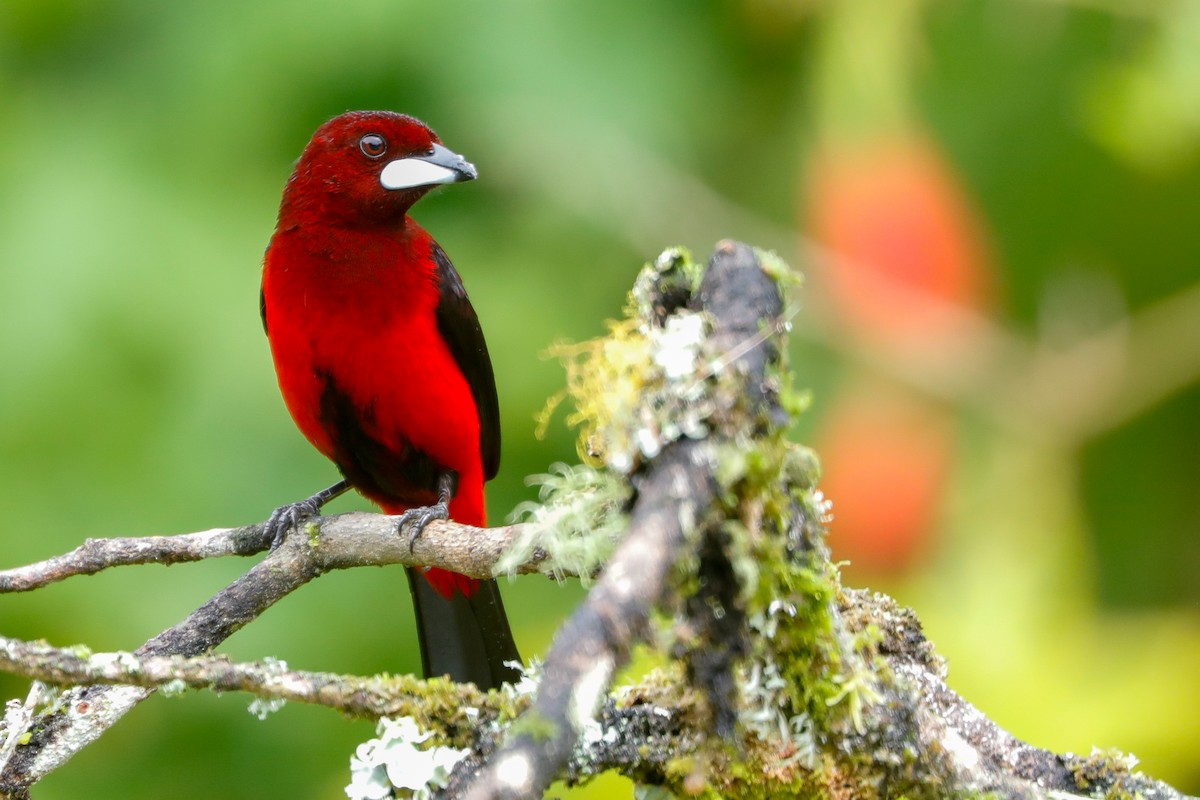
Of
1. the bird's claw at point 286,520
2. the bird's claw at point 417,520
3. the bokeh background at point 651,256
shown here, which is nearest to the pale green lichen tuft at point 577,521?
the bird's claw at point 417,520

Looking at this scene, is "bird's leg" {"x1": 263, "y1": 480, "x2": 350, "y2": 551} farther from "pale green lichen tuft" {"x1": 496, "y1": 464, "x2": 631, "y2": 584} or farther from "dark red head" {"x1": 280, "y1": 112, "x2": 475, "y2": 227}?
"pale green lichen tuft" {"x1": 496, "y1": 464, "x2": 631, "y2": 584}

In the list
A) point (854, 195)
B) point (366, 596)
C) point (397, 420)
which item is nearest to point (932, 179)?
point (854, 195)

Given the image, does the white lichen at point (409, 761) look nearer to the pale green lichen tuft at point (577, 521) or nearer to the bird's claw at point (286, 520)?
the pale green lichen tuft at point (577, 521)

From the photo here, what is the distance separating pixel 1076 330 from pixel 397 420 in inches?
89.1

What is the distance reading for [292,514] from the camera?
2961 millimetres

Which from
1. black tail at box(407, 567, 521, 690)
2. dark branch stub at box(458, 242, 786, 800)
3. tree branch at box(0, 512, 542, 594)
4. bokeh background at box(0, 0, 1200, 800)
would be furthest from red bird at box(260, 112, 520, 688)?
dark branch stub at box(458, 242, 786, 800)

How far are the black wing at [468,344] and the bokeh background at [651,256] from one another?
2.72 ft

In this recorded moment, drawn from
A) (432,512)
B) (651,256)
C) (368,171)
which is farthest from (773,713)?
(651,256)

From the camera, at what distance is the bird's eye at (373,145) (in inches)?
133

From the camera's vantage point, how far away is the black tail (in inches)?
127

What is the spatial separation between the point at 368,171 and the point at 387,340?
1.49ft

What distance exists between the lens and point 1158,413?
451 centimetres

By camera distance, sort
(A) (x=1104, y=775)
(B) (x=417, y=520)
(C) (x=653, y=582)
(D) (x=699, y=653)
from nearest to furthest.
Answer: (C) (x=653, y=582), (D) (x=699, y=653), (A) (x=1104, y=775), (B) (x=417, y=520)

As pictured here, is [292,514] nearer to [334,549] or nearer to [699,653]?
[334,549]
